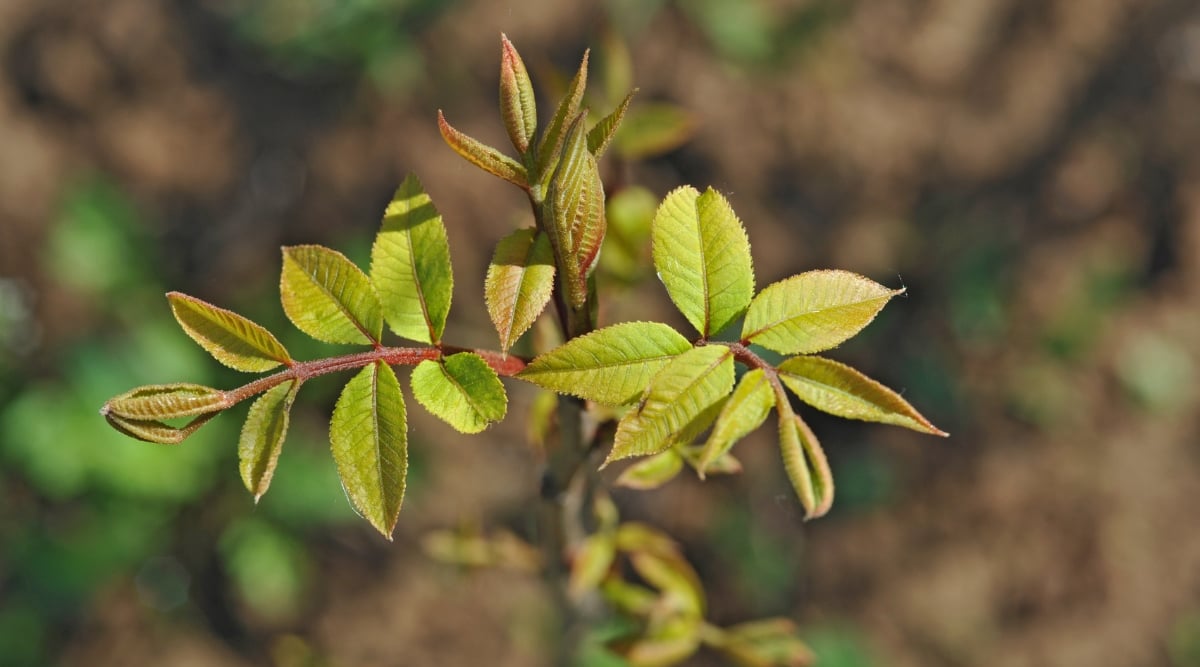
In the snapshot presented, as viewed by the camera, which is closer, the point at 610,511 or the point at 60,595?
the point at 610,511

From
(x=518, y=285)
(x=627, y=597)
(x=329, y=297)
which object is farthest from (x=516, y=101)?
(x=627, y=597)

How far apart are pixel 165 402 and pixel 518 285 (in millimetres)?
264

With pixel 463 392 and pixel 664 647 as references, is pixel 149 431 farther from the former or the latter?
pixel 664 647

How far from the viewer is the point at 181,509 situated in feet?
8.16

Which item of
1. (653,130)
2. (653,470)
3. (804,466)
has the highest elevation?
(653,130)

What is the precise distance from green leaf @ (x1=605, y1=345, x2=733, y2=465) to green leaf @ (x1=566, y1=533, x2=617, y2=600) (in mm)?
697

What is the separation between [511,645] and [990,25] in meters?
2.05

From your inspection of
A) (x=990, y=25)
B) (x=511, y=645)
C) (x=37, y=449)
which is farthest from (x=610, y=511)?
(x=990, y=25)

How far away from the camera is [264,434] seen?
2.27ft

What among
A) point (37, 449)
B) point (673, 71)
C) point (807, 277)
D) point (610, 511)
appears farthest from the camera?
point (673, 71)

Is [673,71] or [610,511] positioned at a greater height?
[673,71]

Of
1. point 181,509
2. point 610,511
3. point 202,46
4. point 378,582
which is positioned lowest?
point 378,582

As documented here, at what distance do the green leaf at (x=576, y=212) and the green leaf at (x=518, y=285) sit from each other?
0.02 m

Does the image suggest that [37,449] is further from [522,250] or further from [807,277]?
[807,277]
